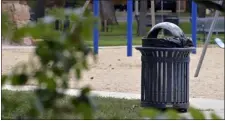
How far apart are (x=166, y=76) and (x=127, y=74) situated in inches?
220

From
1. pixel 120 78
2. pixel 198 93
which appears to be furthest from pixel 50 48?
pixel 120 78

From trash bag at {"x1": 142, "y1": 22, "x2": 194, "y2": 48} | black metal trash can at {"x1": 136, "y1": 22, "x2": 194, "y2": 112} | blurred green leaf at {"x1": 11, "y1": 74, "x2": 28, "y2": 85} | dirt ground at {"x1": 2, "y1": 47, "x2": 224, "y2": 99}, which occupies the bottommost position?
dirt ground at {"x1": 2, "y1": 47, "x2": 224, "y2": 99}

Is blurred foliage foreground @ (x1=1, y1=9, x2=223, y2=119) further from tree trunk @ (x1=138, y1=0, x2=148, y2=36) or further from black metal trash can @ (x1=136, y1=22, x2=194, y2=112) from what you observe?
tree trunk @ (x1=138, y1=0, x2=148, y2=36)

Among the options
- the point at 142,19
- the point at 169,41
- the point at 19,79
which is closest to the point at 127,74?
the point at 169,41

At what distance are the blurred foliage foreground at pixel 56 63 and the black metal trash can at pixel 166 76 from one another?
6.70 m

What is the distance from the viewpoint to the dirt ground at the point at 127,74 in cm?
1178

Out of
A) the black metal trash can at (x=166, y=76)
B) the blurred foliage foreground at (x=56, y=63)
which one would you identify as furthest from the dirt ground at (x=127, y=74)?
the blurred foliage foreground at (x=56, y=63)

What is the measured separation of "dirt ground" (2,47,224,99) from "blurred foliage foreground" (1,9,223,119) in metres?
7.01

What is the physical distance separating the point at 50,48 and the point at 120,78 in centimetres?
1154

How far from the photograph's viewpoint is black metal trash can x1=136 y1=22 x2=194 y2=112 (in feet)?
28.7

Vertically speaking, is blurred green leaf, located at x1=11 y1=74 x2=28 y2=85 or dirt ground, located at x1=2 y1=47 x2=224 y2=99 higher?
blurred green leaf, located at x1=11 y1=74 x2=28 y2=85

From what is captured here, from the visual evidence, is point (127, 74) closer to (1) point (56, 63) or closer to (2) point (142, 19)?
(1) point (56, 63)

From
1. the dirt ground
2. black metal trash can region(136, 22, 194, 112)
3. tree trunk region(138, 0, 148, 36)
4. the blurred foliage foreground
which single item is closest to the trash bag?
black metal trash can region(136, 22, 194, 112)

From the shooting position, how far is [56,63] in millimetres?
1961
